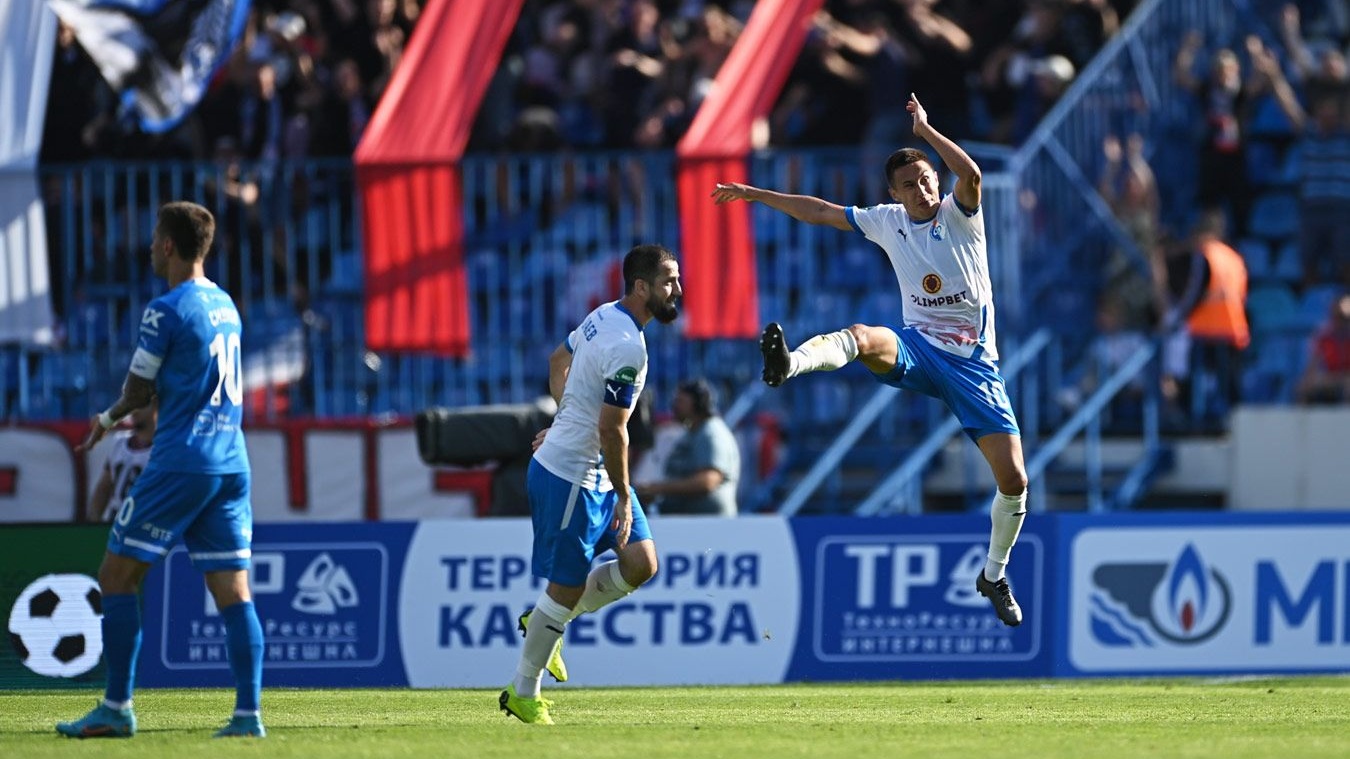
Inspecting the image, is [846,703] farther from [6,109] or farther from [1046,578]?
[6,109]

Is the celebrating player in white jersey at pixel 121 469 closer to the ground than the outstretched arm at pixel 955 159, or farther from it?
closer to the ground

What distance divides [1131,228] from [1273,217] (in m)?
2.25

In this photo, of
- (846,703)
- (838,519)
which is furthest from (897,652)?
(846,703)

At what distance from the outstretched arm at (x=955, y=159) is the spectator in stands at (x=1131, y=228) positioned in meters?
8.45

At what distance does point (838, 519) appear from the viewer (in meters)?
15.2

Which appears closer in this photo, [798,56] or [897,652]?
[897,652]

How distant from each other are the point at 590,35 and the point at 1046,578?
327 inches

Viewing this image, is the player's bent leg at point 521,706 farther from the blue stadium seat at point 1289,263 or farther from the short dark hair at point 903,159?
the blue stadium seat at point 1289,263

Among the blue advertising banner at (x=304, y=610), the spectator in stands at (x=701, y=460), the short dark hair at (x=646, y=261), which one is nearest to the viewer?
the short dark hair at (x=646, y=261)

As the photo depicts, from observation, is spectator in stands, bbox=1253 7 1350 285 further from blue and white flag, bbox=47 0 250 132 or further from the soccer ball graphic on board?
the soccer ball graphic on board

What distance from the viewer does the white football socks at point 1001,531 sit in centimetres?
1212

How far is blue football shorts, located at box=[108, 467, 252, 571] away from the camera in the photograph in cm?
948

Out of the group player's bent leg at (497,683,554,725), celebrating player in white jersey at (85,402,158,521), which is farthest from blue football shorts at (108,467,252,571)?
celebrating player in white jersey at (85,402,158,521)

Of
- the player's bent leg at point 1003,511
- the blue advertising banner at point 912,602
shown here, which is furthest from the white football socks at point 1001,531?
the blue advertising banner at point 912,602
